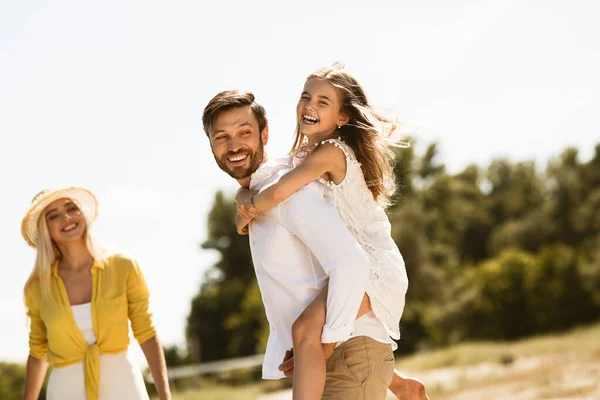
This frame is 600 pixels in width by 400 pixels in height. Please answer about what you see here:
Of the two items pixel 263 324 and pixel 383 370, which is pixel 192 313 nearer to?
pixel 263 324

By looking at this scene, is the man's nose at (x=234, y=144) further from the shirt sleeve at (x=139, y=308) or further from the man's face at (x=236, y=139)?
the shirt sleeve at (x=139, y=308)

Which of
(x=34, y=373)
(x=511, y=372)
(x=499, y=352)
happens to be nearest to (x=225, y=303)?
(x=499, y=352)

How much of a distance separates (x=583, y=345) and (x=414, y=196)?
14.8 metres

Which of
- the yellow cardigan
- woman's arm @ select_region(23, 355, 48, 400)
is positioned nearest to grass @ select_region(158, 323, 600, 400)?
the yellow cardigan

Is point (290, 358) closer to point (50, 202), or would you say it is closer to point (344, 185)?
point (344, 185)

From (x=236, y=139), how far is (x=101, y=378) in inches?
64.3


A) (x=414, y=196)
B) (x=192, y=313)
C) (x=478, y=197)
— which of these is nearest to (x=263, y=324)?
(x=192, y=313)

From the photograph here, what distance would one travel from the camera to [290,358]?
123 inches

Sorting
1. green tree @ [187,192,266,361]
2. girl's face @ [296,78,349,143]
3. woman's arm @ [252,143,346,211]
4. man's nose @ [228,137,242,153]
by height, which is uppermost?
girl's face @ [296,78,349,143]

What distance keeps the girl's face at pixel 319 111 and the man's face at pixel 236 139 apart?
0.22 metres

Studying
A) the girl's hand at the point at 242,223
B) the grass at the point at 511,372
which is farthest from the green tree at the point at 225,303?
the girl's hand at the point at 242,223

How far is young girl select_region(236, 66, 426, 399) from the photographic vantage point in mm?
3025

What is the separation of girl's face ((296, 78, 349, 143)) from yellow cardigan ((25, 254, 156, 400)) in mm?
1485

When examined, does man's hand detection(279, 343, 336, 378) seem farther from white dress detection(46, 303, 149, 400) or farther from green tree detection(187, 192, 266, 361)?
green tree detection(187, 192, 266, 361)
